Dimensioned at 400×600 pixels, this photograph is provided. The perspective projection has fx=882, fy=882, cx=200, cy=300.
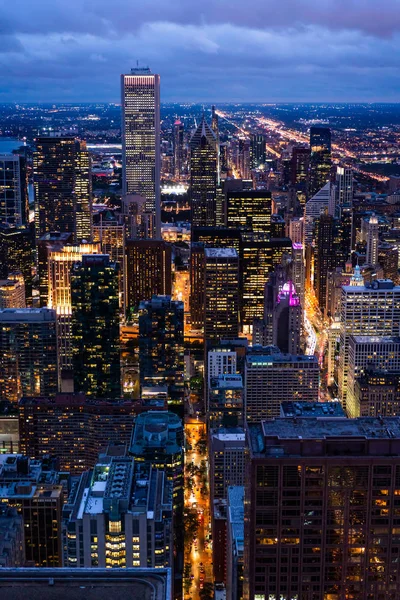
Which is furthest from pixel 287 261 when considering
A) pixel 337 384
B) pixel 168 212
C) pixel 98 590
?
pixel 98 590

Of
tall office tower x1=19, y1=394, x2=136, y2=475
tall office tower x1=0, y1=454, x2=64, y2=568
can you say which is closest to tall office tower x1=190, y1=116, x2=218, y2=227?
tall office tower x1=19, y1=394, x2=136, y2=475

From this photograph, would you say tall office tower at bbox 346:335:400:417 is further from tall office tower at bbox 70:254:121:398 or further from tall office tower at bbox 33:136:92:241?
tall office tower at bbox 33:136:92:241

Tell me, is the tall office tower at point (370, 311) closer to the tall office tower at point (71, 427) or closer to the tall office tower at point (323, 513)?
the tall office tower at point (71, 427)

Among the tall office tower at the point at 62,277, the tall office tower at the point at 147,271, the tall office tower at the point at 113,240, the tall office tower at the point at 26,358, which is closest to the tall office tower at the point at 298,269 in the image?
the tall office tower at the point at 147,271

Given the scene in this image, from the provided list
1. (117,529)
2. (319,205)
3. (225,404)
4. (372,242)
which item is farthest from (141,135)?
(117,529)

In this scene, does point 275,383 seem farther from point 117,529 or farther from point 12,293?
point 12,293

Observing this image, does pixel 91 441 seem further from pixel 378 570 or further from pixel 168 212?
pixel 168 212
